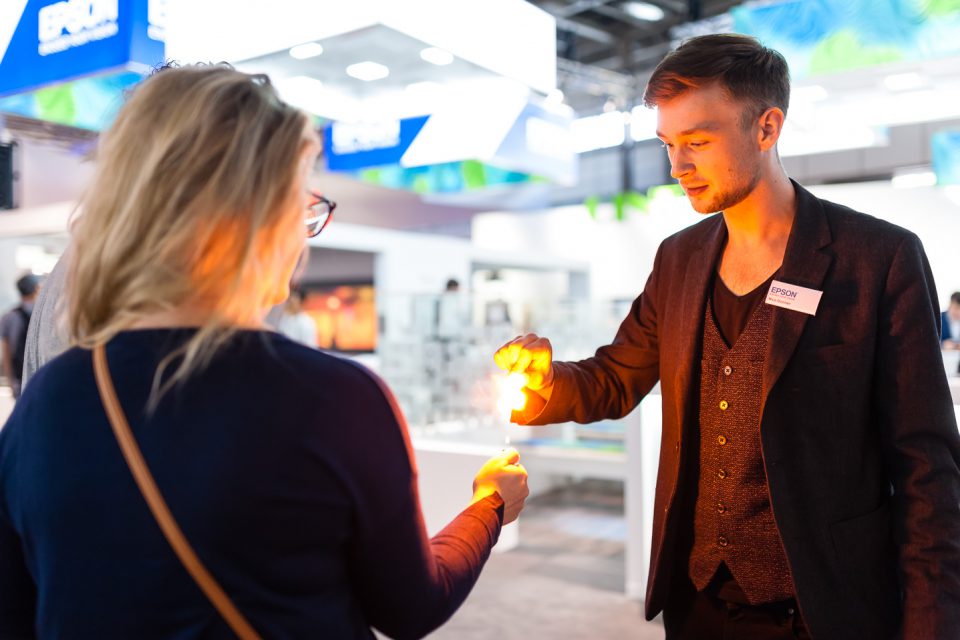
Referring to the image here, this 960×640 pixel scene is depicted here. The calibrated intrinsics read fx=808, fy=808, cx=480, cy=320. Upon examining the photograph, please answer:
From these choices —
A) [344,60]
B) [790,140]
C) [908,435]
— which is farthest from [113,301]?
[790,140]

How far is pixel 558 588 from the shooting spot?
15.2 ft

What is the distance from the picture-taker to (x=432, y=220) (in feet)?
57.1

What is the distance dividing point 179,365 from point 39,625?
350 mm

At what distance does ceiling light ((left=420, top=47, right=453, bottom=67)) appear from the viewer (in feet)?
10.1

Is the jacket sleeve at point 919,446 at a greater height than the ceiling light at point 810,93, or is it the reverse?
the ceiling light at point 810,93

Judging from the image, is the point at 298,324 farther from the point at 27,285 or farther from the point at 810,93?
the point at 810,93

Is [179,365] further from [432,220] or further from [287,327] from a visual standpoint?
[432,220]

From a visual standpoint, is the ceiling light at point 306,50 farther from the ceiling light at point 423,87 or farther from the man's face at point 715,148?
the man's face at point 715,148

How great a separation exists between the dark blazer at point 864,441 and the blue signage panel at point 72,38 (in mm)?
2325

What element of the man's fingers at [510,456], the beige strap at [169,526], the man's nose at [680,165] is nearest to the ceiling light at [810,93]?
the man's nose at [680,165]

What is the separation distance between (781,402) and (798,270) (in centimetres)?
24

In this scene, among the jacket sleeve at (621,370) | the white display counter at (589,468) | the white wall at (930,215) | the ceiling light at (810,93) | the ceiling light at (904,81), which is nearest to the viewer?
the jacket sleeve at (621,370)

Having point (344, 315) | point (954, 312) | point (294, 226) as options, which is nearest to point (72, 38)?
point (294, 226)

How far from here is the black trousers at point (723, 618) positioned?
4.60 ft
